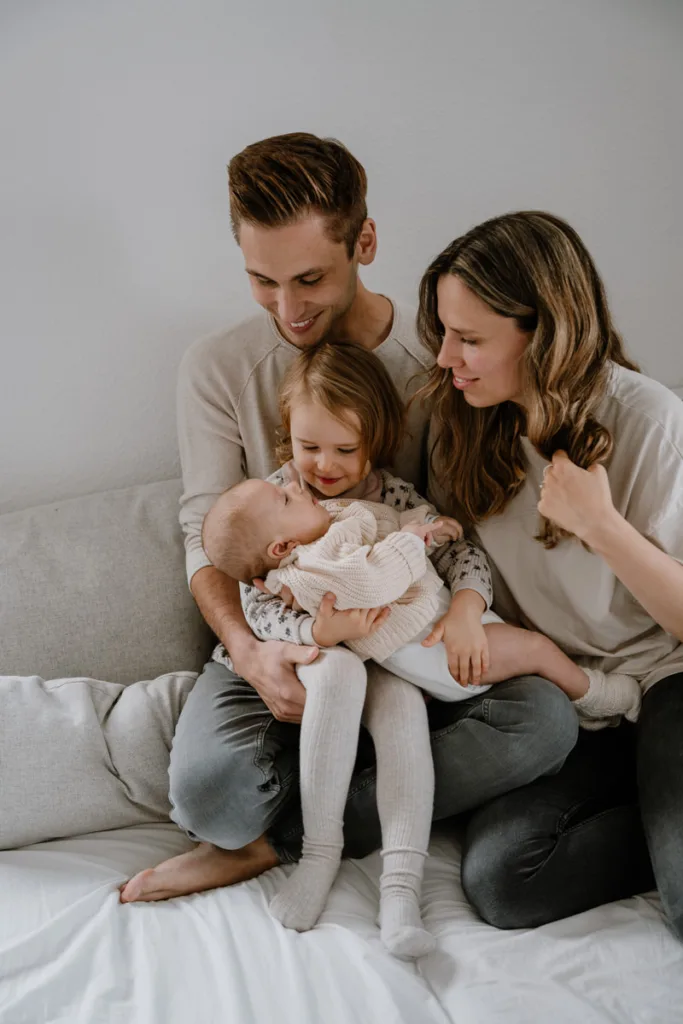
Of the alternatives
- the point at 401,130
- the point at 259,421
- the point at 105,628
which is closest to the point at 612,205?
the point at 401,130

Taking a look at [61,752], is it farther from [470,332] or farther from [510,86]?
[510,86]

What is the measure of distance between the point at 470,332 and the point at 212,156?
2.81 ft

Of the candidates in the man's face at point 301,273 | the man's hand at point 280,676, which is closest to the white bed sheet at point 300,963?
the man's hand at point 280,676

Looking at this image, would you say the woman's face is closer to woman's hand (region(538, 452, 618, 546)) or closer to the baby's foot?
woman's hand (region(538, 452, 618, 546))

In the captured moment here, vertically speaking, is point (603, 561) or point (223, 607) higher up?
point (603, 561)

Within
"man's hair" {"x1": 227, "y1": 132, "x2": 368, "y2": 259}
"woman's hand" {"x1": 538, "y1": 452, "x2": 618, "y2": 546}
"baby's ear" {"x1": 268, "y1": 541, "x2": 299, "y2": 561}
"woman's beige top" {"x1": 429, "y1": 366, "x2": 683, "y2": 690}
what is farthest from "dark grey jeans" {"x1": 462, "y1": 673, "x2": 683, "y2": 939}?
"man's hair" {"x1": 227, "y1": 132, "x2": 368, "y2": 259}

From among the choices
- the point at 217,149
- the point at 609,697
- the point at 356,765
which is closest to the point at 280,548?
the point at 356,765

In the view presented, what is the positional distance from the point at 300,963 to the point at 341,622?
50 centimetres

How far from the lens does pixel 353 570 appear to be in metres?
1.42

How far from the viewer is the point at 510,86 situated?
2045mm

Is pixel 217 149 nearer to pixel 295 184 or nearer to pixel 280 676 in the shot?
pixel 295 184

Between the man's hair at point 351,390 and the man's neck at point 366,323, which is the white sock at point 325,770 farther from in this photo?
the man's neck at point 366,323

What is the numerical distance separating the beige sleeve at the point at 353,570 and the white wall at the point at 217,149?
81 centimetres

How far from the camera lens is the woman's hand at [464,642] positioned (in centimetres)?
150
